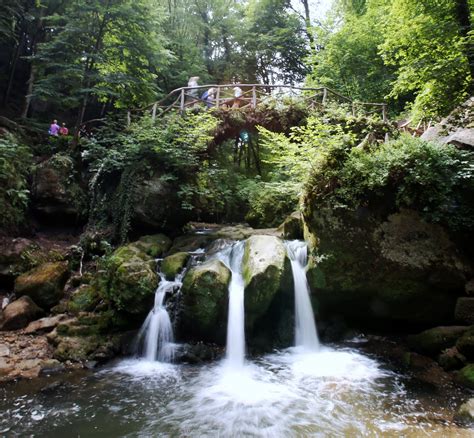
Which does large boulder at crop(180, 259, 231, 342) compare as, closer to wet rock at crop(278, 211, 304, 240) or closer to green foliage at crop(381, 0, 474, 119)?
wet rock at crop(278, 211, 304, 240)

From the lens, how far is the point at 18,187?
971 cm

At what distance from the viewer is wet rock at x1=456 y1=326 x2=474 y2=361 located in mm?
5328

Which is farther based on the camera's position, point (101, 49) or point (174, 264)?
point (101, 49)

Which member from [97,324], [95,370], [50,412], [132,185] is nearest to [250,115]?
[132,185]

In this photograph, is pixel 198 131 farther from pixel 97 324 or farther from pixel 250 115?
pixel 97 324

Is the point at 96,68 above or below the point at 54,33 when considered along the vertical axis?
below

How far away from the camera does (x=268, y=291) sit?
6.76 meters

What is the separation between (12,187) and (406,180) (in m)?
10.5

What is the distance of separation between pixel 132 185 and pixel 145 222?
1.20m

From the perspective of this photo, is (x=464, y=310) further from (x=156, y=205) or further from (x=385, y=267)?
(x=156, y=205)

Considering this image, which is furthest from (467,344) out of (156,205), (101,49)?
(101,49)

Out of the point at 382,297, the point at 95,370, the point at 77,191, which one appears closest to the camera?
the point at 95,370

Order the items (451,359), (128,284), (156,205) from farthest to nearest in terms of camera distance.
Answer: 1. (156,205)
2. (128,284)
3. (451,359)

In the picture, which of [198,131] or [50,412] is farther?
[198,131]
